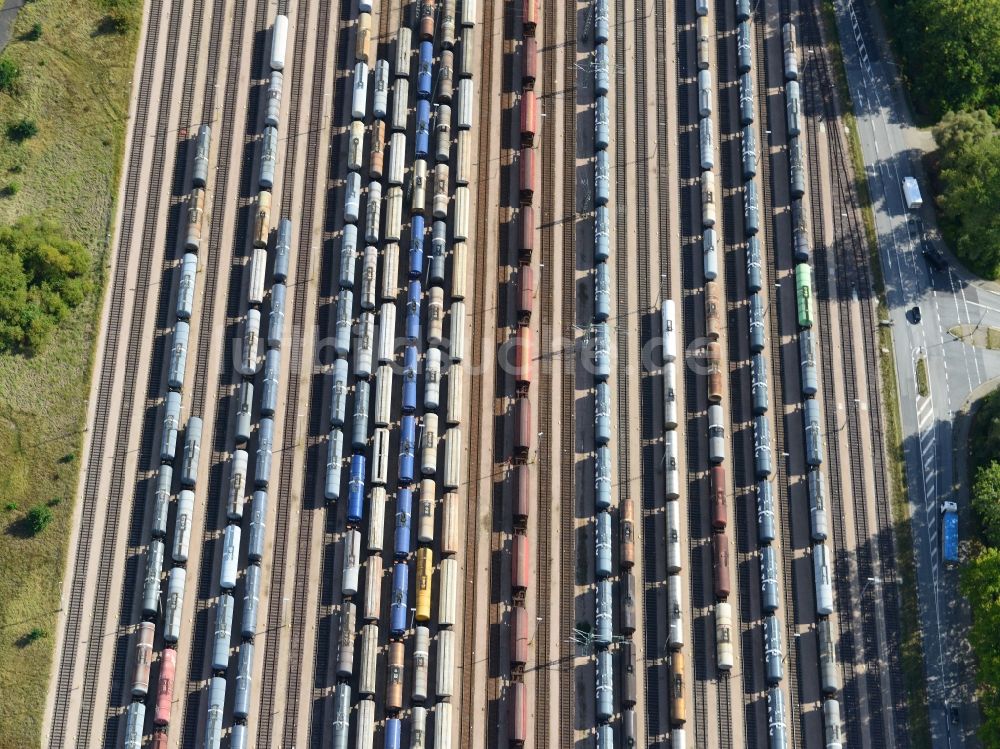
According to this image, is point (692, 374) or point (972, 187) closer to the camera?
point (972, 187)

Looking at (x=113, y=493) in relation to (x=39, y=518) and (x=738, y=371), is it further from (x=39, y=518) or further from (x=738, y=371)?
(x=738, y=371)

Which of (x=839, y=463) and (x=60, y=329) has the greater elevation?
(x=60, y=329)

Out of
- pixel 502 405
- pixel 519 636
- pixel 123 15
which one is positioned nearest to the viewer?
pixel 519 636

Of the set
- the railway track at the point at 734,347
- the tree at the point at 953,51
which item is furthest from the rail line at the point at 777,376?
the tree at the point at 953,51

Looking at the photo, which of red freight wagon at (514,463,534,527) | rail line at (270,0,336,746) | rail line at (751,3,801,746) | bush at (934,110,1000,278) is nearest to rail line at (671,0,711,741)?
rail line at (751,3,801,746)

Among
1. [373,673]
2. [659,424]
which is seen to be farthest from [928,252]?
[373,673]

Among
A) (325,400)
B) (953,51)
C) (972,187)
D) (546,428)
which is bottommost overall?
(546,428)

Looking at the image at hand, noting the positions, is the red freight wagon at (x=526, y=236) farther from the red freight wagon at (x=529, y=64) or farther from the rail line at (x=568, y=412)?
the red freight wagon at (x=529, y=64)

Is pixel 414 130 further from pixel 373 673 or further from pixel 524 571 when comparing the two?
pixel 373 673

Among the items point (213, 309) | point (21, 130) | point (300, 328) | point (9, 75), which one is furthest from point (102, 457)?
point (9, 75)

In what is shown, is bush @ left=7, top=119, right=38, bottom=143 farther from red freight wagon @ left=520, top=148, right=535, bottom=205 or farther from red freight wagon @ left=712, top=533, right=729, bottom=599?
red freight wagon @ left=712, top=533, right=729, bottom=599
